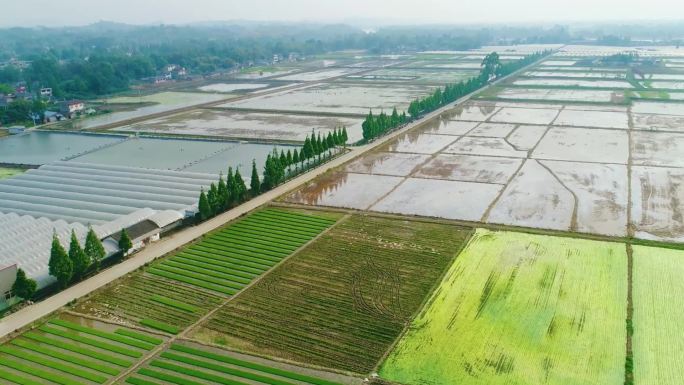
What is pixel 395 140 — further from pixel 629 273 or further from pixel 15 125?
pixel 15 125

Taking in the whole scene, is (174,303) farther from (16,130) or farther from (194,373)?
(16,130)

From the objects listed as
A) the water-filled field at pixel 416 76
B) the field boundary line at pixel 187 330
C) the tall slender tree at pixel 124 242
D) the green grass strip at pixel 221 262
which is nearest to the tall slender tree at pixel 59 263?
the tall slender tree at pixel 124 242

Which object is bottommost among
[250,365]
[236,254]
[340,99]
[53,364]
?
[250,365]

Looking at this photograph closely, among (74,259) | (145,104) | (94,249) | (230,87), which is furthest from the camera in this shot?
(230,87)

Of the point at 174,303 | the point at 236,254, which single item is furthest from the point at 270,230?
the point at 174,303

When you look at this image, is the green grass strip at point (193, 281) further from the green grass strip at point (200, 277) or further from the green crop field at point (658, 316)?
the green crop field at point (658, 316)

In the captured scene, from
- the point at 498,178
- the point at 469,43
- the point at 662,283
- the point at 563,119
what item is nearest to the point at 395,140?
the point at 498,178
